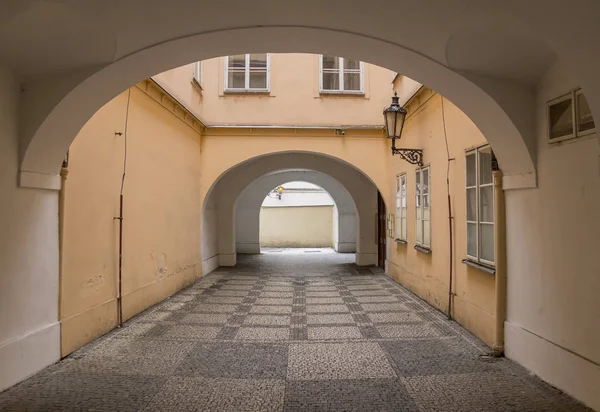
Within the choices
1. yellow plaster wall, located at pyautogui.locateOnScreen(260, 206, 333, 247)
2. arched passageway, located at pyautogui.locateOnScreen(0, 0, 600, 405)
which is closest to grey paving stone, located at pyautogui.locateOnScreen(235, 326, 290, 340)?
arched passageway, located at pyautogui.locateOnScreen(0, 0, 600, 405)

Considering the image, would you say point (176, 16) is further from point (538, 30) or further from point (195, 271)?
point (195, 271)

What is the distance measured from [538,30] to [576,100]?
972 mm

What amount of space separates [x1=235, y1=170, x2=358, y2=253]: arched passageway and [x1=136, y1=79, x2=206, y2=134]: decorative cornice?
6.19 metres

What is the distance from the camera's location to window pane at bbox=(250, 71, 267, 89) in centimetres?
955

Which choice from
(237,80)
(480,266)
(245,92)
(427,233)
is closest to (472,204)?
(480,266)

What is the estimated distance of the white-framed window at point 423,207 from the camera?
661 cm

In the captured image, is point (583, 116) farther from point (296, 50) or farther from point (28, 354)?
point (28, 354)

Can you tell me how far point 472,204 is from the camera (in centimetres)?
500

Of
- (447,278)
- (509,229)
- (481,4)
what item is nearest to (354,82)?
(447,278)

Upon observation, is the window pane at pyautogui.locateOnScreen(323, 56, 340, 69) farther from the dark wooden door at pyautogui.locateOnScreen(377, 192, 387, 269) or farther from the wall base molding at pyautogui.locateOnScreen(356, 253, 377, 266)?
the wall base molding at pyautogui.locateOnScreen(356, 253, 377, 266)

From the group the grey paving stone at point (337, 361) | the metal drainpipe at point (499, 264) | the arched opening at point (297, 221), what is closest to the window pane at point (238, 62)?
the metal drainpipe at point (499, 264)

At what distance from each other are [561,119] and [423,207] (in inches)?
142

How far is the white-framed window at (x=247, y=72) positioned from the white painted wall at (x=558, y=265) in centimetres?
701

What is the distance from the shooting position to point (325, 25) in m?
3.04
